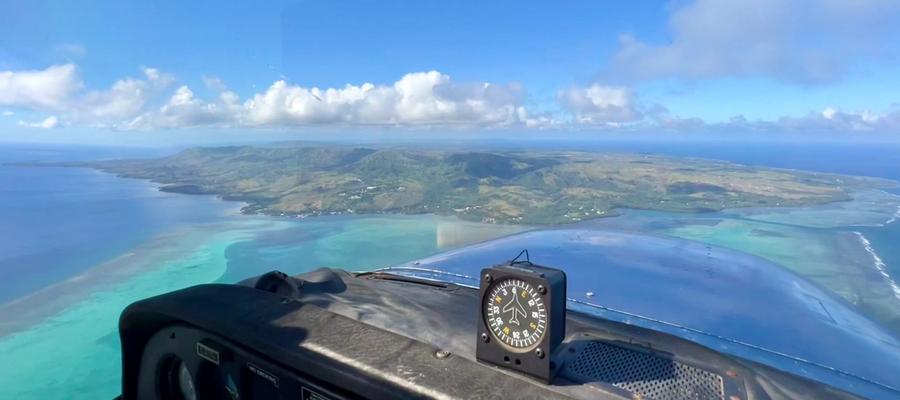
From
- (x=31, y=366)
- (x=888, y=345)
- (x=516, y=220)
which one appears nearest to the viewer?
(x=888, y=345)

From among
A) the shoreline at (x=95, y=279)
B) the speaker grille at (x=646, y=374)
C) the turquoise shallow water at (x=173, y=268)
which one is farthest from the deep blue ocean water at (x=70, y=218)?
the speaker grille at (x=646, y=374)

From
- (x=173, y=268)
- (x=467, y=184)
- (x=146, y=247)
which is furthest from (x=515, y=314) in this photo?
(x=467, y=184)

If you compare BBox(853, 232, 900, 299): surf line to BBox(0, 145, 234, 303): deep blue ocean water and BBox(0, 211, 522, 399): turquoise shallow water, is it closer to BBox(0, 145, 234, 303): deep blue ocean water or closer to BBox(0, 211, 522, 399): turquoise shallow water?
BBox(0, 211, 522, 399): turquoise shallow water

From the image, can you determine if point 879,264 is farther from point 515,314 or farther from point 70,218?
point 70,218

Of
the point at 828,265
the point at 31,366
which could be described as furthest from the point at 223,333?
the point at 828,265

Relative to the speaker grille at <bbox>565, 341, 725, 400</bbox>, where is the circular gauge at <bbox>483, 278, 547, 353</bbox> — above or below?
above

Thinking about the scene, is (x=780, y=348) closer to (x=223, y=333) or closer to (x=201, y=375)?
(x=223, y=333)

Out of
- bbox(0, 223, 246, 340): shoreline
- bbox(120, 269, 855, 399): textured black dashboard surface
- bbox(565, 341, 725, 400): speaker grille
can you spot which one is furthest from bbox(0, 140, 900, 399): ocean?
bbox(565, 341, 725, 400): speaker grille
